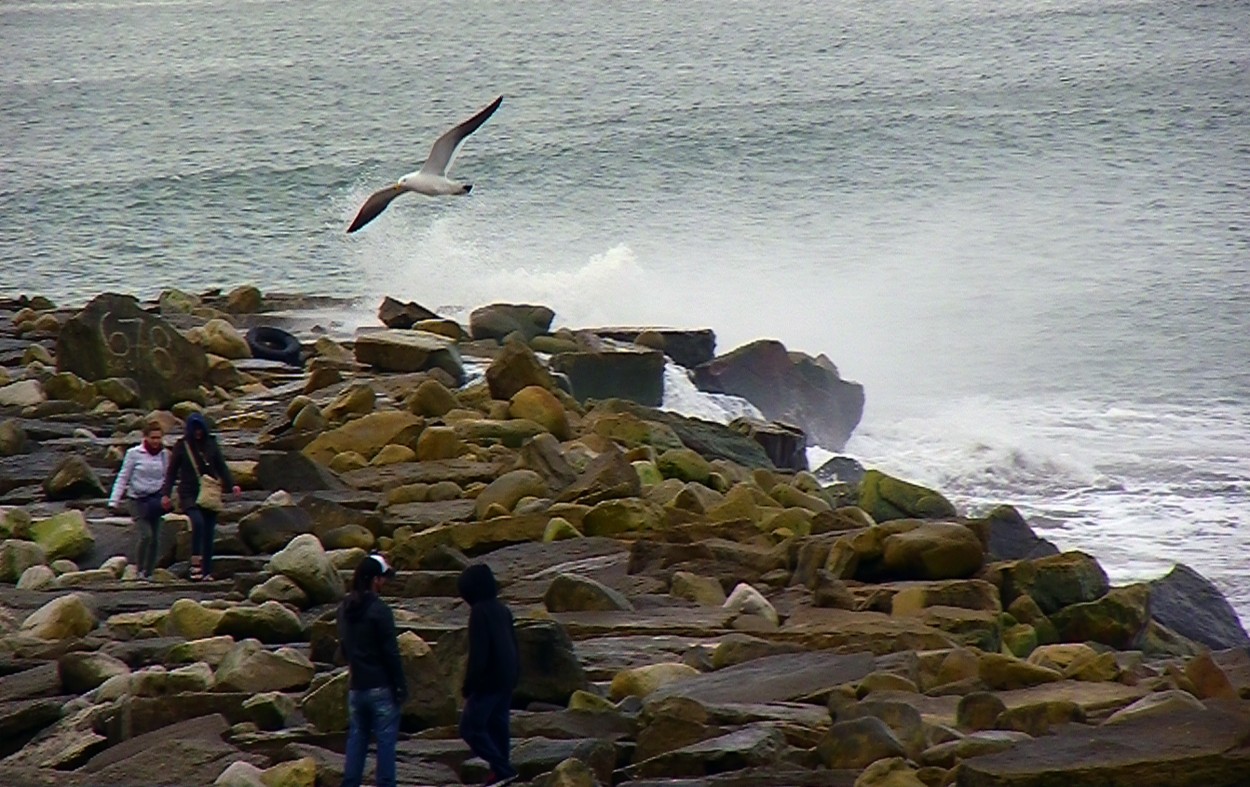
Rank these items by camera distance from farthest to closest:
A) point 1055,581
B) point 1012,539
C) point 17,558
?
point 1012,539 < point 17,558 < point 1055,581

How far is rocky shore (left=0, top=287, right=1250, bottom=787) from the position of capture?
29.3ft

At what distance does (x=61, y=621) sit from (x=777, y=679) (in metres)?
4.50

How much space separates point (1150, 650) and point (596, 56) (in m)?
54.7

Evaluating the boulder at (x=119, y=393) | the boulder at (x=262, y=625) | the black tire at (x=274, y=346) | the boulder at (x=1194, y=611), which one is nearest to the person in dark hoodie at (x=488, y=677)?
the boulder at (x=262, y=625)

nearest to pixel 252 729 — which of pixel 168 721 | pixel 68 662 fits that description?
pixel 168 721

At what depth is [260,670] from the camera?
10.3 metres

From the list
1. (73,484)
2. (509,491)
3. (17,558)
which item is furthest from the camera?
(73,484)

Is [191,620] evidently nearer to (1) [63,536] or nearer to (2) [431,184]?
(1) [63,536]

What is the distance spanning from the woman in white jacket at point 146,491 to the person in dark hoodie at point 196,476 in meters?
0.08

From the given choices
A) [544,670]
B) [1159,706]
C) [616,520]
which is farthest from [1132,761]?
[616,520]

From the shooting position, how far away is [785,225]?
42.9m

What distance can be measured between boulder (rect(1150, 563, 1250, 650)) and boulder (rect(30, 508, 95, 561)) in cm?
780

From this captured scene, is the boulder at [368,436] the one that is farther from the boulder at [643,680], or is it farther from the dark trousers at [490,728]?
the dark trousers at [490,728]

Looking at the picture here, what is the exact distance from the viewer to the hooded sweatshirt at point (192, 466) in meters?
13.2
